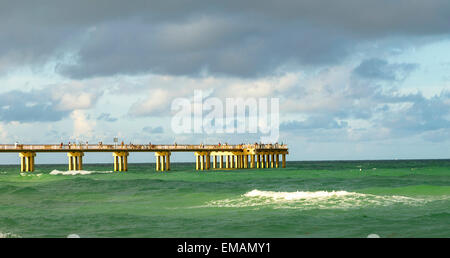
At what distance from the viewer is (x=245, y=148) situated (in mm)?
87375

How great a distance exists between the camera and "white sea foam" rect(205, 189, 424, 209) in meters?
27.0

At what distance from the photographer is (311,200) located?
2945 centimetres

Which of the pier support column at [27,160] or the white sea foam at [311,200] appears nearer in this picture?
the white sea foam at [311,200]

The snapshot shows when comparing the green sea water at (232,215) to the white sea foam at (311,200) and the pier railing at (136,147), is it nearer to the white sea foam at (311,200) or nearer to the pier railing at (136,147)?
the white sea foam at (311,200)

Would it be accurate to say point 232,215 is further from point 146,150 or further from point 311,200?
point 146,150

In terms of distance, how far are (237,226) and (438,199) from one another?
47.5 ft

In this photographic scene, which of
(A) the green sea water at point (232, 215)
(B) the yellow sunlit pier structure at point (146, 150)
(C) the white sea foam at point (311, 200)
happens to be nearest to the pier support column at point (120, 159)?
(B) the yellow sunlit pier structure at point (146, 150)

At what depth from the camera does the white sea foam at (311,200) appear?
27.0 meters

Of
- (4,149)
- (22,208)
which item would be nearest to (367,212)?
(22,208)

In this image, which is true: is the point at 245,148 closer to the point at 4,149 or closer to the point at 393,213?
the point at 4,149

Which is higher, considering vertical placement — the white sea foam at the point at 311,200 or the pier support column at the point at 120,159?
the pier support column at the point at 120,159

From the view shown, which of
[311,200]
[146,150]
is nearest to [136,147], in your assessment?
[146,150]

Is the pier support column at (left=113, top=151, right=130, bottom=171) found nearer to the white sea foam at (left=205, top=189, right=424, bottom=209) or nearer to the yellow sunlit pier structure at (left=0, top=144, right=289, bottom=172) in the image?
the yellow sunlit pier structure at (left=0, top=144, right=289, bottom=172)

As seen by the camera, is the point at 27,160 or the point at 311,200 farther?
the point at 27,160
